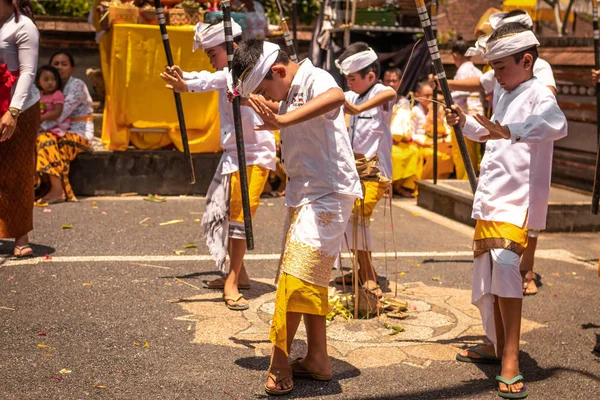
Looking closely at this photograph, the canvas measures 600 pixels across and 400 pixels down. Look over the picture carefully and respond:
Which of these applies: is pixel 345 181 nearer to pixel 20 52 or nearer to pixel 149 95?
pixel 20 52

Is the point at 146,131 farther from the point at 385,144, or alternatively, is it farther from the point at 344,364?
the point at 344,364

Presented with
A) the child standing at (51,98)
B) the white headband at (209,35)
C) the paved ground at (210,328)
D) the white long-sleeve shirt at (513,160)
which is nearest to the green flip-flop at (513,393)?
the paved ground at (210,328)

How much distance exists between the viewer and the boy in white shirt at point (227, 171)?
602cm

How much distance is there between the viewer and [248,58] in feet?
14.5

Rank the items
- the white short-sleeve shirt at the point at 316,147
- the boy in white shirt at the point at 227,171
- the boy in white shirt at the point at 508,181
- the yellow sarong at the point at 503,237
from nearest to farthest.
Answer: the white short-sleeve shirt at the point at 316,147 < the boy in white shirt at the point at 508,181 < the yellow sarong at the point at 503,237 < the boy in white shirt at the point at 227,171

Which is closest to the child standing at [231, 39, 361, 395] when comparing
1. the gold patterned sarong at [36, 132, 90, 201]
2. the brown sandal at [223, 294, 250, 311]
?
the brown sandal at [223, 294, 250, 311]

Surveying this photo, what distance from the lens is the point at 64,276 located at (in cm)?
645

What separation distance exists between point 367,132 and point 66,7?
1041 centimetres

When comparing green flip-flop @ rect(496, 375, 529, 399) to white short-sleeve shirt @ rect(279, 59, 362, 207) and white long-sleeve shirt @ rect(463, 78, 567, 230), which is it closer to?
white long-sleeve shirt @ rect(463, 78, 567, 230)

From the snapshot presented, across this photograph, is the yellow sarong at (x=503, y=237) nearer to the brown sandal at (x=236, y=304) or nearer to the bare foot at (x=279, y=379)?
the bare foot at (x=279, y=379)

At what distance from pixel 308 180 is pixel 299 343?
1.19 metres

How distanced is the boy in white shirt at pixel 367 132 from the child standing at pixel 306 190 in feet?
5.43

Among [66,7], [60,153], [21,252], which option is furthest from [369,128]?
[66,7]

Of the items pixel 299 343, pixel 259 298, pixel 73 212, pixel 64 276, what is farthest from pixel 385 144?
pixel 73 212
